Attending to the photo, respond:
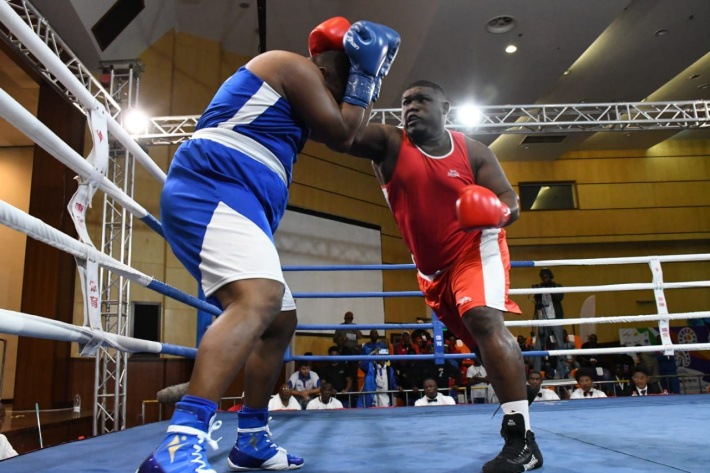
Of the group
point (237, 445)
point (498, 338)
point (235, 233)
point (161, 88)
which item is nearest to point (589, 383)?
point (498, 338)

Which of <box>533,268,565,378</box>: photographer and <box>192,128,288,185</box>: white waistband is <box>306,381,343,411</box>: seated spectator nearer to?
<box>533,268,565,378</box>: photographer

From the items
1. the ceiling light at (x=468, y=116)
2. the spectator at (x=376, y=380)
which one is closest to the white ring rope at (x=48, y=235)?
the spectator at (x=376, y=380)

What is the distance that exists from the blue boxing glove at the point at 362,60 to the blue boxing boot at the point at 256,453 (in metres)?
0.91

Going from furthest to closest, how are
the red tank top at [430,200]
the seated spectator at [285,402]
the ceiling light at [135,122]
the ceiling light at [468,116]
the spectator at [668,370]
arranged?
the ceiling light at [468,116] → the spectator at [668,370] → the ceiling light at [135,122] → the seated spectator at [285,402] → the red tank top at [430,200]

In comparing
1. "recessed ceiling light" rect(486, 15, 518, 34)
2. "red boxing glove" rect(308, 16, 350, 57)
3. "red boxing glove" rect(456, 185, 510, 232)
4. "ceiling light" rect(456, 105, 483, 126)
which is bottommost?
"red boxing glove" rect(456, 185, 510, 232)

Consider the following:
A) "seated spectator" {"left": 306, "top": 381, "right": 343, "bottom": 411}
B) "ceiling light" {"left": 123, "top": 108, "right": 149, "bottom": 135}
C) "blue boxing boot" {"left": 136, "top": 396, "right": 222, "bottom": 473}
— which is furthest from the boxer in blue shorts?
"ceiling light" {"left": 123, "top": 108, "right": 149, "bottom": 135}

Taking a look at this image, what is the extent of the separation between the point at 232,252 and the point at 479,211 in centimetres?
77

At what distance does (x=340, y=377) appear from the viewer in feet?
Result: 20.5

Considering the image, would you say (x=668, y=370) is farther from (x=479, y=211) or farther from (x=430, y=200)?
(x=479, y=211)

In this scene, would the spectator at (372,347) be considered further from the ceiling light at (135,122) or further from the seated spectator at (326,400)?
the ceiling light at (135,122)

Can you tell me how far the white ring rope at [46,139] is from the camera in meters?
1.13

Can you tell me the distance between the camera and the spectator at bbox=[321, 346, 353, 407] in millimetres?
6199

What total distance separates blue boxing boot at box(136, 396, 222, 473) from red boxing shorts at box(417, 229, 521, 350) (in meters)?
0.89

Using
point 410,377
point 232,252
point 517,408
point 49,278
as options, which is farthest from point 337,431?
point 49,278
